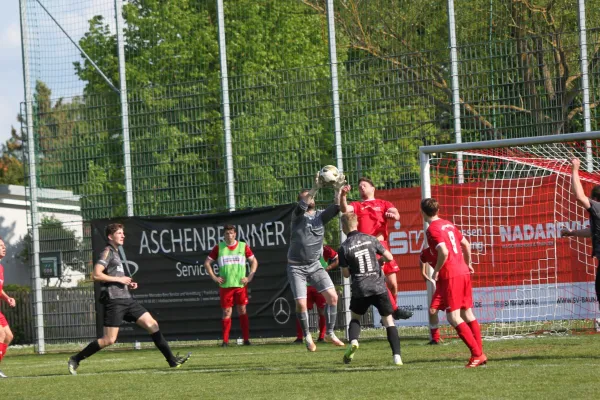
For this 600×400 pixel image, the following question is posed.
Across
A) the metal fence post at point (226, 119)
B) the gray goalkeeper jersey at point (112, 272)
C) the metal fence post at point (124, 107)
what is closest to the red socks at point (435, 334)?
the gray goalkeeper jersey at point (112, 272)

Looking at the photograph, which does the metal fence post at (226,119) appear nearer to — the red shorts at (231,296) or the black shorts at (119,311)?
the red shorts at (231,296)

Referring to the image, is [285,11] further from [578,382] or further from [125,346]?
[578,382]

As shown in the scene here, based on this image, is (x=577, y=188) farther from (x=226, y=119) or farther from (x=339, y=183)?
(x=226, y=119)

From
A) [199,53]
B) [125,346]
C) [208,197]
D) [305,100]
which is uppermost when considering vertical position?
[199,53]

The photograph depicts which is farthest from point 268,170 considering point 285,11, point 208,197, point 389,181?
point 285,11

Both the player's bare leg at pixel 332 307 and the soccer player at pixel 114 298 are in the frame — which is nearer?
the soccer player at pixel 114 298

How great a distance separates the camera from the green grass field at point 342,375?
Answer: 8.34m

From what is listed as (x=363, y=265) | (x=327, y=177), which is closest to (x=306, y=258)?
(x=327, y=177)

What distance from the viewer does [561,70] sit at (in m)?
15.1

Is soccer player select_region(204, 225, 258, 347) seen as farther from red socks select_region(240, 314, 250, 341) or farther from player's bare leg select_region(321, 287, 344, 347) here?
player's bare leg select_region(321, 287, 344, 347)

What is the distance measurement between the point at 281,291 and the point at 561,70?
6060 mm

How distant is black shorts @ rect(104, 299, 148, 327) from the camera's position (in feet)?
38.6

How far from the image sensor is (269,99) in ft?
57.3

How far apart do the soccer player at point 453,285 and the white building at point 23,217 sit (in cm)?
1029
